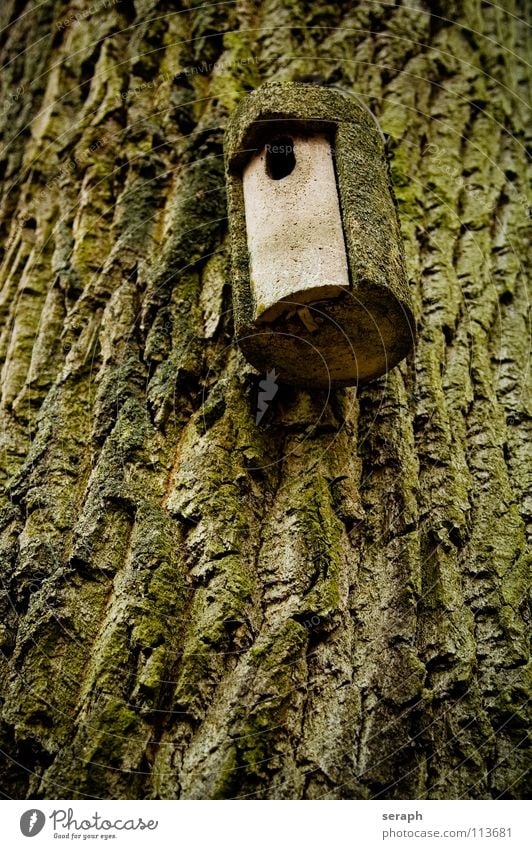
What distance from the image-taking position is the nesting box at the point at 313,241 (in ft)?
7.41

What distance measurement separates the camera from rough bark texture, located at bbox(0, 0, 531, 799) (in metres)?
2.15

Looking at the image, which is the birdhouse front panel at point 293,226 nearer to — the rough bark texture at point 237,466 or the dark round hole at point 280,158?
the dark round hole at point 280,158

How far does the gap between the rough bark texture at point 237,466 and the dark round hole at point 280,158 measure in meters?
0.45

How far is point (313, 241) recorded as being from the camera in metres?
2.29

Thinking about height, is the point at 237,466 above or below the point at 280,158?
below

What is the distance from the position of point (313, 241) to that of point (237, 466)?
2.37 ft
